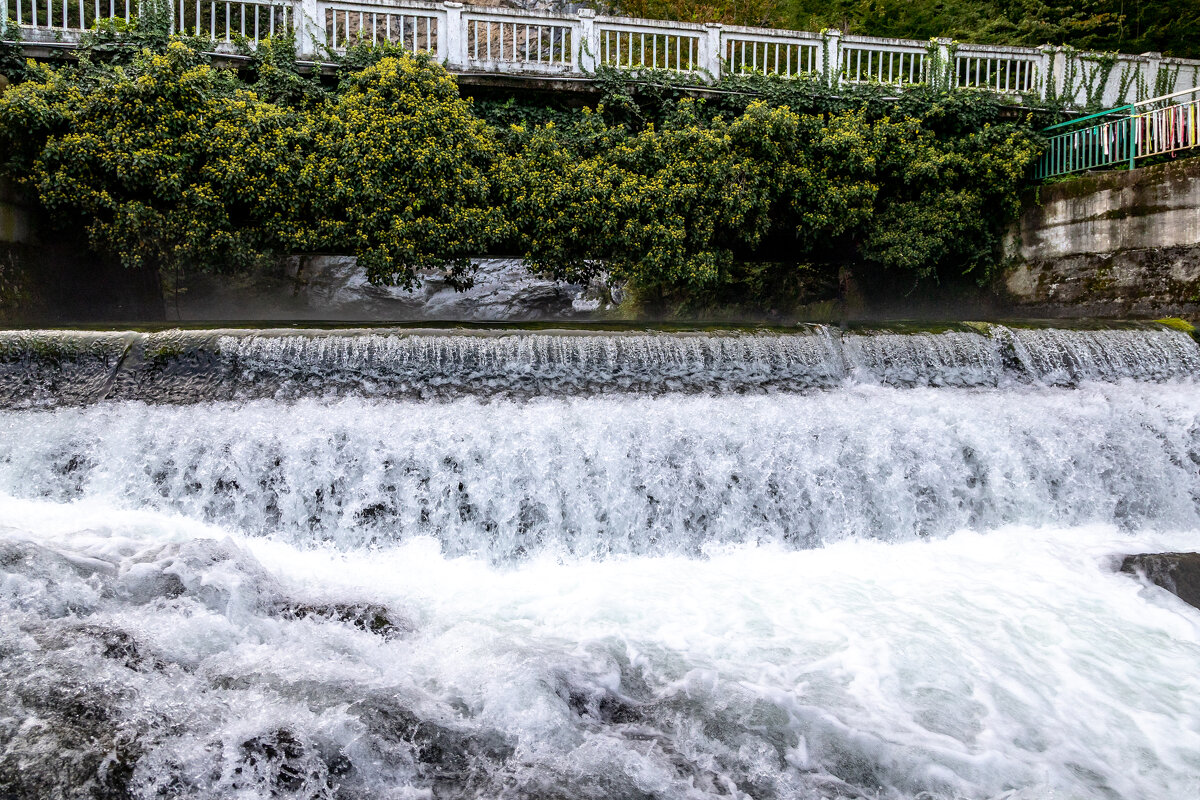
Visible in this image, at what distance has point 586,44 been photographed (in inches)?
435

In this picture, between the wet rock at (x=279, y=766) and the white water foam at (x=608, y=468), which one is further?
the white water foam at (x=608, y=468)

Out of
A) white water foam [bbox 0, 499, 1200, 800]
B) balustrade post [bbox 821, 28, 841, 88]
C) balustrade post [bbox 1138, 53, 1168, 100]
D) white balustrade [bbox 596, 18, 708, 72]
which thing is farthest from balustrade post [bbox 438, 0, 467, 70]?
balustrade post [bbox 1138, 53, 1168, 100]

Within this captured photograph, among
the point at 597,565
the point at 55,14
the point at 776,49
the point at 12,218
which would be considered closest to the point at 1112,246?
the point at 776,49

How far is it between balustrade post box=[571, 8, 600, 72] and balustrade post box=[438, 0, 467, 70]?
62.1 inches

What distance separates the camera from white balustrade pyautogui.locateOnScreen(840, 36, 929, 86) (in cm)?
1166

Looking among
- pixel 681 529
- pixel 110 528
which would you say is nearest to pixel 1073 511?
pixel 681 529

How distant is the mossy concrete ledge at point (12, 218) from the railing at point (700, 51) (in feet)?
9.20

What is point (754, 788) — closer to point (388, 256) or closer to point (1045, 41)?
point (388, 256)

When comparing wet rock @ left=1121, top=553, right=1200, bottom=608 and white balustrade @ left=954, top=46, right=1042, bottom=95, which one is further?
white balustrade @ left=954, top=46, right=1042, bottom=95

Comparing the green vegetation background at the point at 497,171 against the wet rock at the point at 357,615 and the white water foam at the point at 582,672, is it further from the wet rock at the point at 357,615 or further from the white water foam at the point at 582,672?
the wet rock at the point at 357,615

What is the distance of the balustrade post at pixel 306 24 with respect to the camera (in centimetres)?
1019

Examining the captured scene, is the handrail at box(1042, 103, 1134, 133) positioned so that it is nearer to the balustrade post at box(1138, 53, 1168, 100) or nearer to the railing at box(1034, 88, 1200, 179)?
the railing at box(1034, 88, 1200, 179)

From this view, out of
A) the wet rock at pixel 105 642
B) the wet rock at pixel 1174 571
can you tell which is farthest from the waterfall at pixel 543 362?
the wet rock at pixel 105 642

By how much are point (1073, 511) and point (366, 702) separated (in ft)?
18.1
